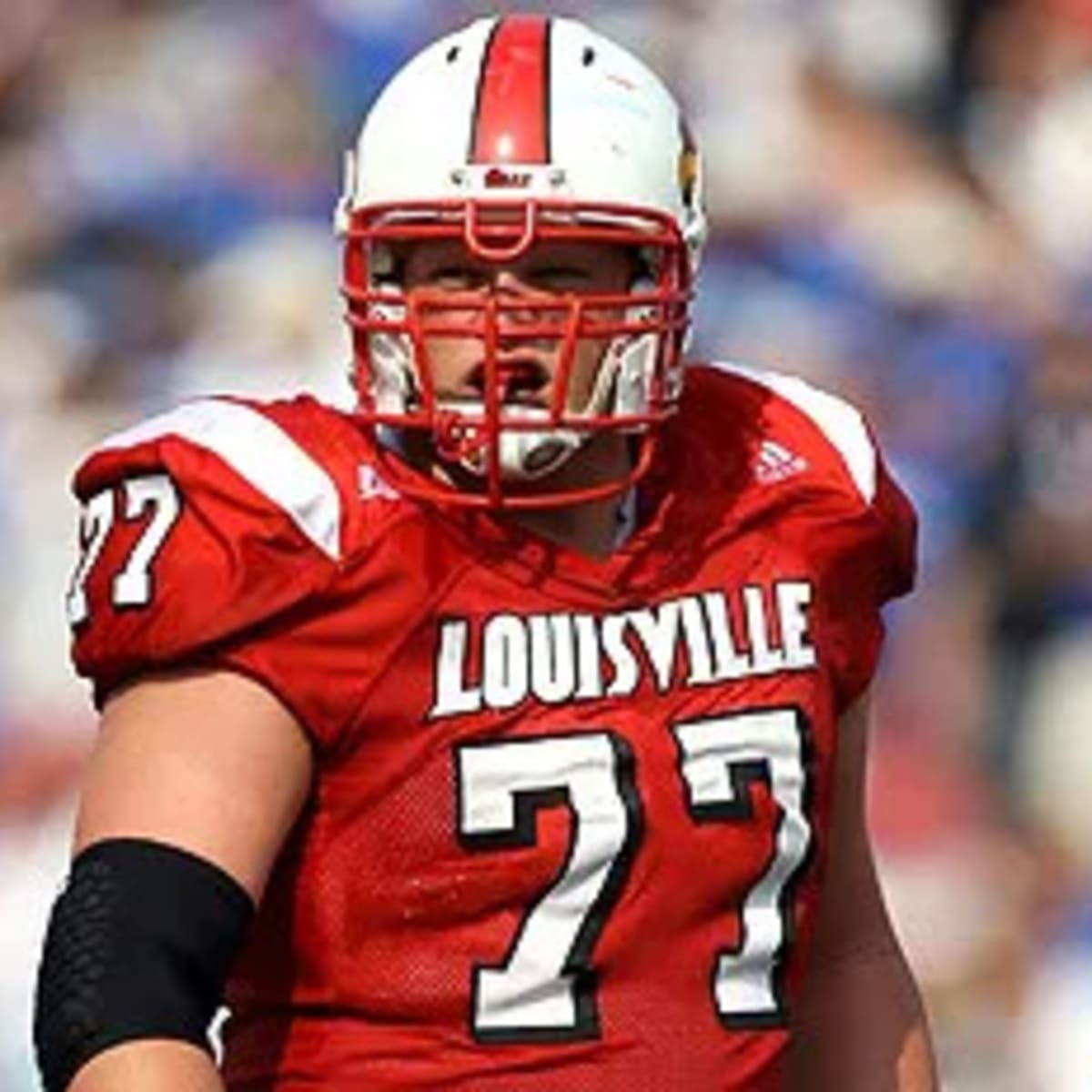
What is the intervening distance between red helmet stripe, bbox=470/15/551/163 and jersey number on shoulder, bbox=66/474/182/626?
259 millimetres

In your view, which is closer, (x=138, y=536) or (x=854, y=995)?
(x=138, y=536)

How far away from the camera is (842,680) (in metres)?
2.15

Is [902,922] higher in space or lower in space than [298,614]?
lower

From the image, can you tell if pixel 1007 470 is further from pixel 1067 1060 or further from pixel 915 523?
pixel 915 523

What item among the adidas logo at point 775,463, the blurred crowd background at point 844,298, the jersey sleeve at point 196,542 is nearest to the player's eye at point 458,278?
the jersey sleeve at point 196,542

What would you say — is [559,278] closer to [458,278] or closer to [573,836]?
[458,278]

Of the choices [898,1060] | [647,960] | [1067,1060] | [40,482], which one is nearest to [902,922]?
[1067,1060]

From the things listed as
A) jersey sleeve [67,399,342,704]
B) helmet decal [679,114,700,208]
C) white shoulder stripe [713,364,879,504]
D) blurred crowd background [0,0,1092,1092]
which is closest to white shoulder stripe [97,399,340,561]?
jersey sleeve [67,399,342,704]

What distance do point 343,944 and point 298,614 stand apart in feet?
0.60

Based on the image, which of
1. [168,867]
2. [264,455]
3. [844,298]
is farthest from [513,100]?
[844,298]

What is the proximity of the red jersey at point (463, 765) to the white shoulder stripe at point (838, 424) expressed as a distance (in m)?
0.18

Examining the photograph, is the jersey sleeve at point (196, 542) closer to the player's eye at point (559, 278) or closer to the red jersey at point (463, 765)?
the red jersey at point (463, 765)

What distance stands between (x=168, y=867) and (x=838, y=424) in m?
0.59

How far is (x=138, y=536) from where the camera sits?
1.93 metres
